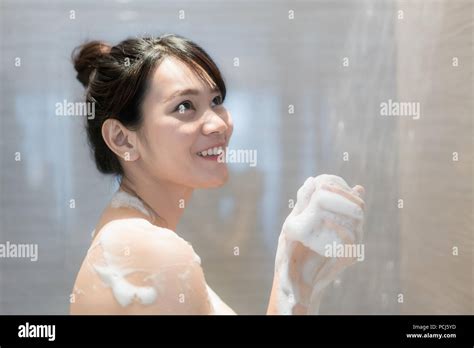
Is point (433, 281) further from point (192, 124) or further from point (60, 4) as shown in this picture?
point (60, 4)

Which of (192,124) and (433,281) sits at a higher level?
(192,124)

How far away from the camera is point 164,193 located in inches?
66.4

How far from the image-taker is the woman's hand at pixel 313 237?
1546mm

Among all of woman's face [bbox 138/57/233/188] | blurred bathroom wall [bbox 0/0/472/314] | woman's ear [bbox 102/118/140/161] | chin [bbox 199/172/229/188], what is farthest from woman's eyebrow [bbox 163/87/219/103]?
blurred bathroom wall [bbox 0/0/472/314]

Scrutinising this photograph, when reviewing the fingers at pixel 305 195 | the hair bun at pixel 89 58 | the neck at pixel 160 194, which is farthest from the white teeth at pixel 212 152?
the hair bun at pixel 89 58

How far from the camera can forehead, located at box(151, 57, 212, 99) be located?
158 centimetres

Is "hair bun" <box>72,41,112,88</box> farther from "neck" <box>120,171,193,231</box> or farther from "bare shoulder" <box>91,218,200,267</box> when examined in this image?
"bare shoulder" <box>91,218,200,267</box>

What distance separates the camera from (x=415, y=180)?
2004 mm

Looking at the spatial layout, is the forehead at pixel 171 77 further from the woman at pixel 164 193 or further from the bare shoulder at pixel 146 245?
the bare shoulder at pixel 146 245
